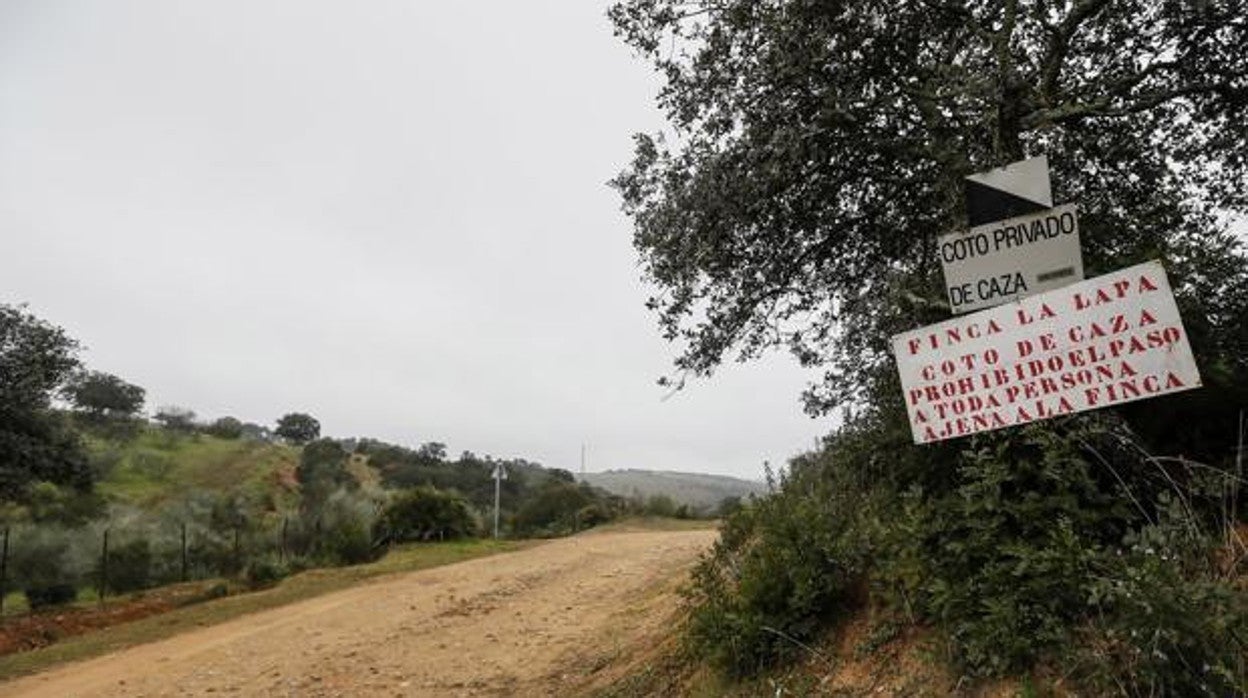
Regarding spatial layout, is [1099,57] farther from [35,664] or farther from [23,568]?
[23,568]

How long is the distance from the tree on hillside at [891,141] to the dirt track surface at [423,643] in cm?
366

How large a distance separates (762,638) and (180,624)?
44.1 feet

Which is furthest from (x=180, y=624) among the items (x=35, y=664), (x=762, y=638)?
(x=762, y=638)

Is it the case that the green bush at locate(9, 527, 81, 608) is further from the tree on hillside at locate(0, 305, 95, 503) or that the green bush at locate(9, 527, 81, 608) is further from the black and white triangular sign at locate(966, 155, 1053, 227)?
the black and white triangular sign at locate(966, 155, 1053, 227)

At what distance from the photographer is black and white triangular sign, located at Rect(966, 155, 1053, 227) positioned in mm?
4812

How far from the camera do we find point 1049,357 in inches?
169

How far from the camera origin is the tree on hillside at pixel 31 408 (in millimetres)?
16688

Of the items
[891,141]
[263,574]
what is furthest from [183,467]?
[891,141]

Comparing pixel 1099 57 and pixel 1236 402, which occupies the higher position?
pixel 1099 57

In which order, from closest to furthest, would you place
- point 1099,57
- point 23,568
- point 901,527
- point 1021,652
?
point 1021,652 → point 901,527 → point 1099,57 → point 23,568

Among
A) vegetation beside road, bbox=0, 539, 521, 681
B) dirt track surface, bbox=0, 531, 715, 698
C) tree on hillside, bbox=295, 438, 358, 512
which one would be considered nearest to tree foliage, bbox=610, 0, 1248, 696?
dirt track surface, bbox=0, 531, 715, 698

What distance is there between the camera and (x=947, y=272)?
16.3 feet

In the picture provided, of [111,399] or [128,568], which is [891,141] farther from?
[111,399]

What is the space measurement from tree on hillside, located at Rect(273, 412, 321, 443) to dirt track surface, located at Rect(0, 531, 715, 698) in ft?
225
